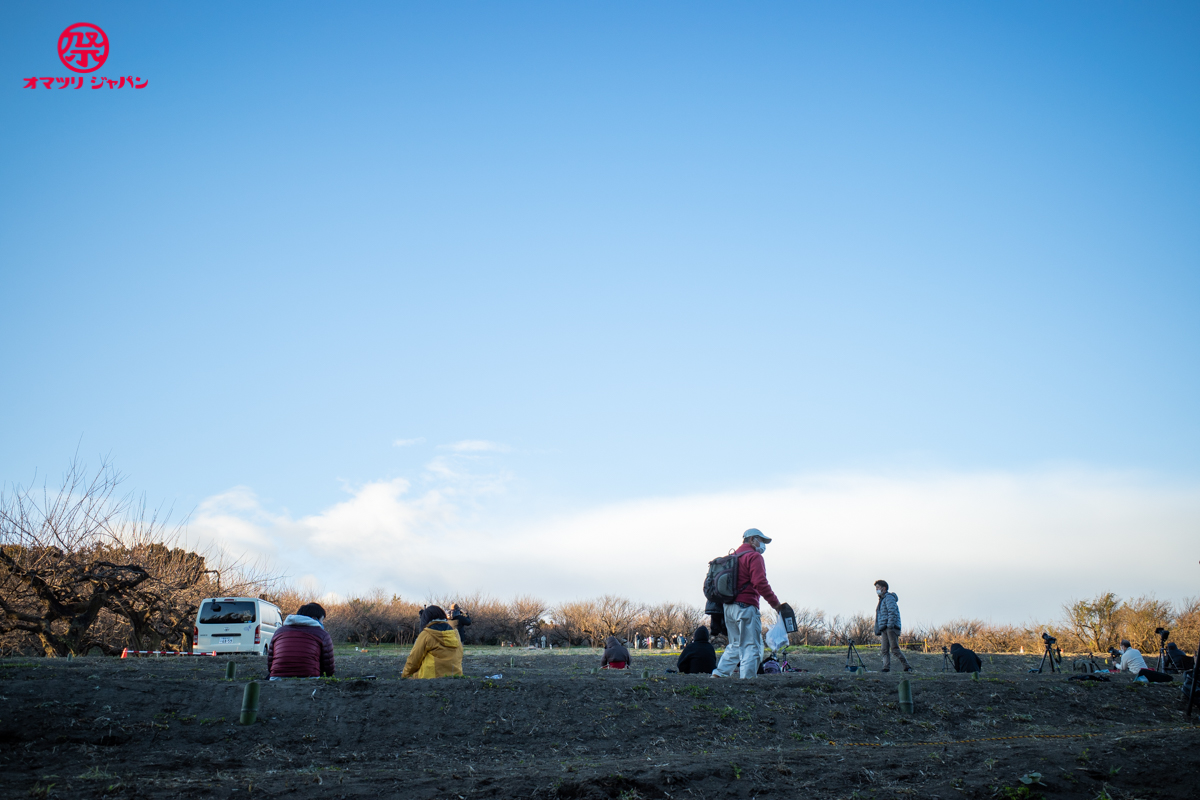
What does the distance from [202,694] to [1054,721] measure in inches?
356

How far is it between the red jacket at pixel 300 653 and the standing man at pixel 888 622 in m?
9.39

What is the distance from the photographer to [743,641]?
1008cm

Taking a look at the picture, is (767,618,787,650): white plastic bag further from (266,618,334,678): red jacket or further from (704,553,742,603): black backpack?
(266,618,334,678): red jacket

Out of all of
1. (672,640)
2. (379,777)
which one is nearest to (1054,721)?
(379,777)

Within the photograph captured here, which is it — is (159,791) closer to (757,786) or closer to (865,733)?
(757,786)

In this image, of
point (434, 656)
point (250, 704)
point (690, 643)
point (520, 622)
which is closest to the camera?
point (250, 704)

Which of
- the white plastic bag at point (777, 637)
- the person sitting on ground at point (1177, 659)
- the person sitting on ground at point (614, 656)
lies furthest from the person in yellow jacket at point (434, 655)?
Result: the person sitting on ground at point (1177, 659)

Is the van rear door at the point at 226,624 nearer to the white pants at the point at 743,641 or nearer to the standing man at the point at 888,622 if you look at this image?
the white pants at the point at 743,641

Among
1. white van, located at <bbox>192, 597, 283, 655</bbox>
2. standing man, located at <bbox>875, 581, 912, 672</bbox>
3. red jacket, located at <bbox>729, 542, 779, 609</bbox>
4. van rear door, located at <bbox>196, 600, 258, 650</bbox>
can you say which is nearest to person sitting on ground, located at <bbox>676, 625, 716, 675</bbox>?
red jacket, located at <bbox>729, 542, 779, 609</bbox>

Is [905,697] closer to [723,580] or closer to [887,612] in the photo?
[723,580]

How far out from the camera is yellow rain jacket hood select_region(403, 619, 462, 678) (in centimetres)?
912

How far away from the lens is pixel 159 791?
16.2 feet

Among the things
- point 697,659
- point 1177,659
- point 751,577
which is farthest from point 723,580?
point 1177,659

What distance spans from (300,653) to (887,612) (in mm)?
9886
